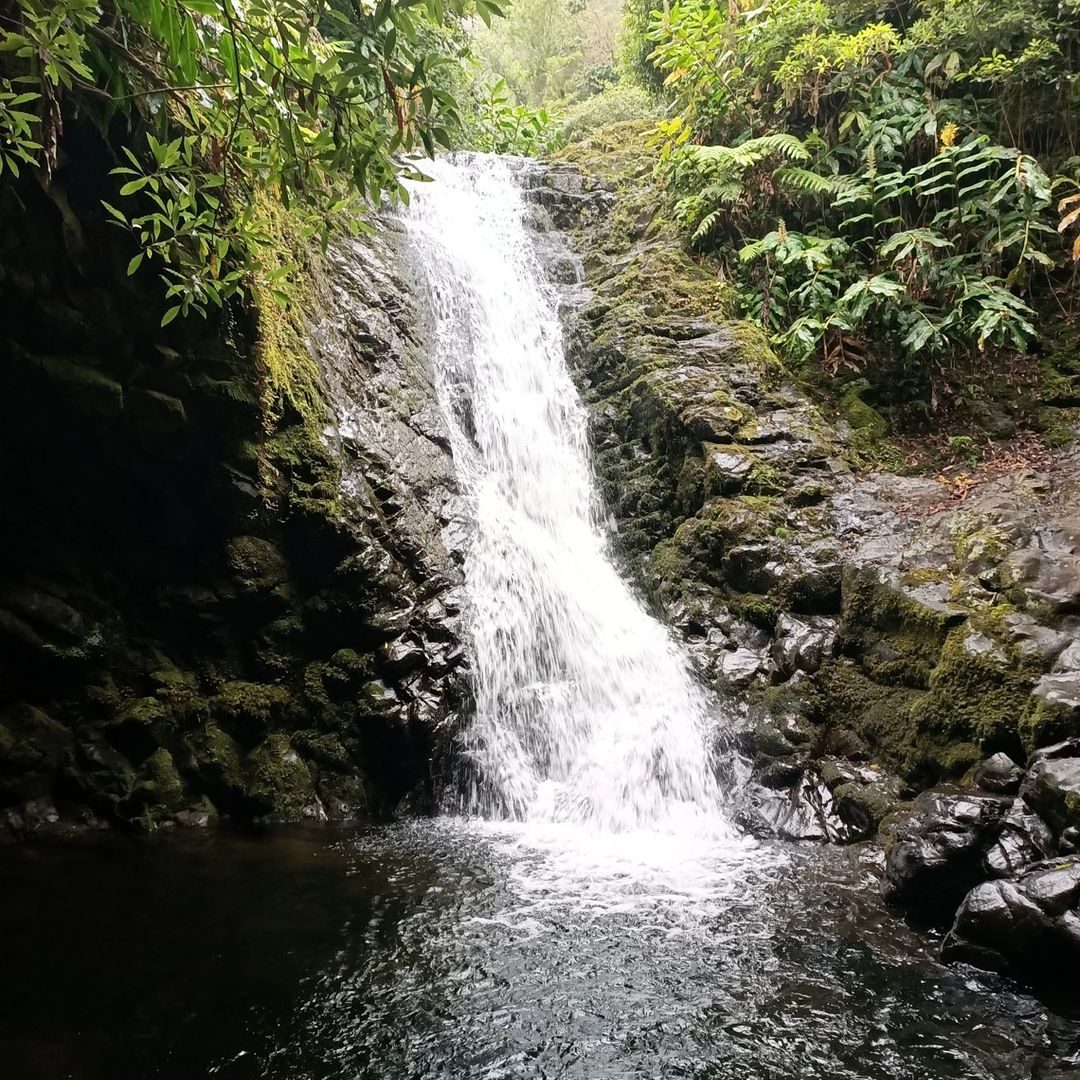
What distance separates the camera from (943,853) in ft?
11.9

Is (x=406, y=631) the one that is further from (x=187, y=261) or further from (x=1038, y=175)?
(x=1038, y=175)

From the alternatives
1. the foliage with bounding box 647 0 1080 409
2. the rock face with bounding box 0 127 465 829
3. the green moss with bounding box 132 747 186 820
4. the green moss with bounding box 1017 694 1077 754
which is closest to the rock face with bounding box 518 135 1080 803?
the green moss with bounding box 1017 694 1077 754

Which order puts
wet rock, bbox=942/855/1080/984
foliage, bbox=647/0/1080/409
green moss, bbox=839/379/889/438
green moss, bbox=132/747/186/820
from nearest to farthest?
wet rock, bbox=942/855/1080/984
green moss, bbox=132/747/186/820
foliage, bbox=647/0/1080/409
green moss, bbox=839/379/889/438

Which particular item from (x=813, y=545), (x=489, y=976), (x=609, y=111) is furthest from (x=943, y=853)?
(x=609, y=111)

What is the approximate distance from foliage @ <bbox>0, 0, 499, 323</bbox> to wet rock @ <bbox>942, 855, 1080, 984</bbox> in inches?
159

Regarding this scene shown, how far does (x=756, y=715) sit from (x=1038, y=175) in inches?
222

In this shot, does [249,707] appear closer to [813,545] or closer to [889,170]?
[813,545]

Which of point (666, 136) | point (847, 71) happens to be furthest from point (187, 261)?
point (666, 136)

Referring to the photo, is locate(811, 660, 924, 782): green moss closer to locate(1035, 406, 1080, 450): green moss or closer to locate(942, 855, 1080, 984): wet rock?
locate(942, 855, 1080, 984): wet rock

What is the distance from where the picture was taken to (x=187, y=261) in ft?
12.9

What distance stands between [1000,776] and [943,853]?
67 cm

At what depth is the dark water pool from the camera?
8.70ft

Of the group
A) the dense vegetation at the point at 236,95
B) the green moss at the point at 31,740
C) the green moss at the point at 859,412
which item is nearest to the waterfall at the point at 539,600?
the green moss at the point at 859,412

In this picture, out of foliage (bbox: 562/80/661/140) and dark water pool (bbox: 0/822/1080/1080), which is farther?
foliage (bbox: 562/80/661/140)
